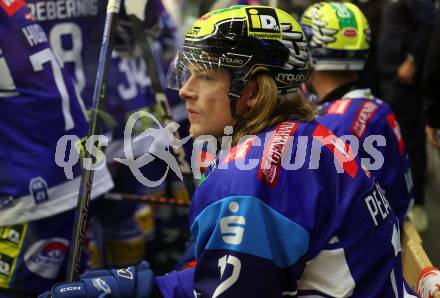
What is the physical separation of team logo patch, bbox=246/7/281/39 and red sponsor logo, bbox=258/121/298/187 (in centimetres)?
27

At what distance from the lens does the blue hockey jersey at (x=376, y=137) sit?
297 centimetres

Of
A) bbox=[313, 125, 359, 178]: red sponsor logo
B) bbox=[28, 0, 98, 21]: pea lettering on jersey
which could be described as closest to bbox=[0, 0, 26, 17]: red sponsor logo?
bbox=[28, 0, 98, 21]: pea lettering on jersey

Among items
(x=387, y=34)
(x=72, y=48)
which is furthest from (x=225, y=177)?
(x=387, y=34)

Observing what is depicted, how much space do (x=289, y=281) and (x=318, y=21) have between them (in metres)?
1.94

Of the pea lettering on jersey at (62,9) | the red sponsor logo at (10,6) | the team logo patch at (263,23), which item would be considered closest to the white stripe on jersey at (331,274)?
the team logo patch at (263,23)

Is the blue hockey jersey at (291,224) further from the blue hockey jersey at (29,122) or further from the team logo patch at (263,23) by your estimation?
the blue hockey jersey at (29,122)

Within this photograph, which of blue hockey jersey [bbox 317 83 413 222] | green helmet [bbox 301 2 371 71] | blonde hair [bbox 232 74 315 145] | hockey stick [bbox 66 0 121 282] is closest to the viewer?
blonde hair [bbox 232 74 315 145]

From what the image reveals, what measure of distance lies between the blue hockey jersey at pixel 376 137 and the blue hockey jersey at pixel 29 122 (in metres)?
1.15

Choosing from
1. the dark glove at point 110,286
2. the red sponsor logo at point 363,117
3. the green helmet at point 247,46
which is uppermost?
the green helmet at point 247,46

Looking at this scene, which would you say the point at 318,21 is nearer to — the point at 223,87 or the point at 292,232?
the point at 223,87

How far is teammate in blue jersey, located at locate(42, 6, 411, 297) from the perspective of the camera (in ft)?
5.43

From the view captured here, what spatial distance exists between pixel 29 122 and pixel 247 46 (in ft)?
3.92

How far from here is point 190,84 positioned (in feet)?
6.62

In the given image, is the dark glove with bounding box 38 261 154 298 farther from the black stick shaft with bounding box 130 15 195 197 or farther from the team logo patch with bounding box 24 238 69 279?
the black stick shaft with bounding box 130 15 195 197
